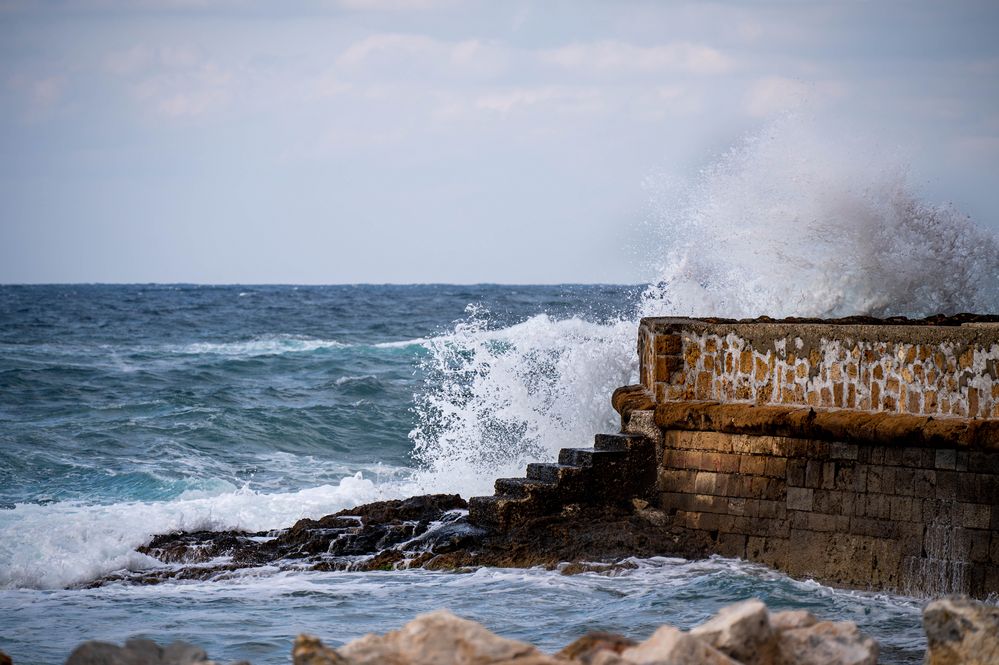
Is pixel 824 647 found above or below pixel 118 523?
above

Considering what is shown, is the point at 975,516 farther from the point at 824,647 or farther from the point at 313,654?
the point at 313,654

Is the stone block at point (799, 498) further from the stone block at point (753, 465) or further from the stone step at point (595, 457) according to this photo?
the stone step at point (595, 457)

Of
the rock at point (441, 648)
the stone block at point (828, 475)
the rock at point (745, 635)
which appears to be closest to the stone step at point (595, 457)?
the stone block at point (828, 475)

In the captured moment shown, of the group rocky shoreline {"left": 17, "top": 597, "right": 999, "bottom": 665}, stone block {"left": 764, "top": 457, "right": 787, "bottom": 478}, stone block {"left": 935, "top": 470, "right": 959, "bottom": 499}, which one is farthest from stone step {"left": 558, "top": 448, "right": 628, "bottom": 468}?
rocky shoreline {"left": 17, "top": 597, "right": 999, "bottom": 665}

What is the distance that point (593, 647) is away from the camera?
A: 447 cm

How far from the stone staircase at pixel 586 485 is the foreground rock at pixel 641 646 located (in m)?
4.17

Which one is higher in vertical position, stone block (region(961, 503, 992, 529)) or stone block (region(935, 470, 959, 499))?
stone block (region(935, 470, 959, 499))

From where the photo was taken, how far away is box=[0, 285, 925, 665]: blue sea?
7297 millimetres

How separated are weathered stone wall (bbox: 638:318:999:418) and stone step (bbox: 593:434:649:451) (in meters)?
0.35

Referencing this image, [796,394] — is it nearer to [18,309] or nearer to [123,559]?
[123,559]

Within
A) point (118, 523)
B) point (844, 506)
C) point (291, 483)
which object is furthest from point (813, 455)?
point (291, 483)

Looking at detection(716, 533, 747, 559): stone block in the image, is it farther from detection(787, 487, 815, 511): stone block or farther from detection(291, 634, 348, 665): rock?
detection(291, 634, 348, 665): rock

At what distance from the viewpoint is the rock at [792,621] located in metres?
4.68

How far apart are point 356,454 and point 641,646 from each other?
12.4 metres
